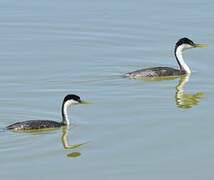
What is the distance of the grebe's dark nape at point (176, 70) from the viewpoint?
19.0 metres

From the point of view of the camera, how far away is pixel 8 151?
13688mm

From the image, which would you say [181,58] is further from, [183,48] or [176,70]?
[176,70]

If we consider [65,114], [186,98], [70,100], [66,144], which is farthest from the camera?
[186,98]

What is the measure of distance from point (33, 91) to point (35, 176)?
4.90m

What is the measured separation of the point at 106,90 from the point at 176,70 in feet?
8.00

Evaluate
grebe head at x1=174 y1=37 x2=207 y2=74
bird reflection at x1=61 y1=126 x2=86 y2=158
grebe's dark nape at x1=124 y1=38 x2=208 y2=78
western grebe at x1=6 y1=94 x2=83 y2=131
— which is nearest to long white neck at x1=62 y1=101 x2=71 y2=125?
western grebe at x1=6 y1=94 x2=83 y2=131

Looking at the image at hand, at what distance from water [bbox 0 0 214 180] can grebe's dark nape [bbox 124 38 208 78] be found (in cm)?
19

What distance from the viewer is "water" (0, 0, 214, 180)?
13414mm

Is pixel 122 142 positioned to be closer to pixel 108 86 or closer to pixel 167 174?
pixel 167 174

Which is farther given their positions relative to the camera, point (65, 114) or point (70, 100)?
point (70, 100)

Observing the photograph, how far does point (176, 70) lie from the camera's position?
19.9 metres

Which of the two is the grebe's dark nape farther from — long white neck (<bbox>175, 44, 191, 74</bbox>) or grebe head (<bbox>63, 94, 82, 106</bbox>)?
grebe head (<bbox>63, 94, 82, 106</bbox>)

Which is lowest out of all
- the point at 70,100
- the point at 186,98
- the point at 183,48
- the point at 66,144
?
the point at 66,144

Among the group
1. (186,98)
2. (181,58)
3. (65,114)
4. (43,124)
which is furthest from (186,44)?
(43,124)
